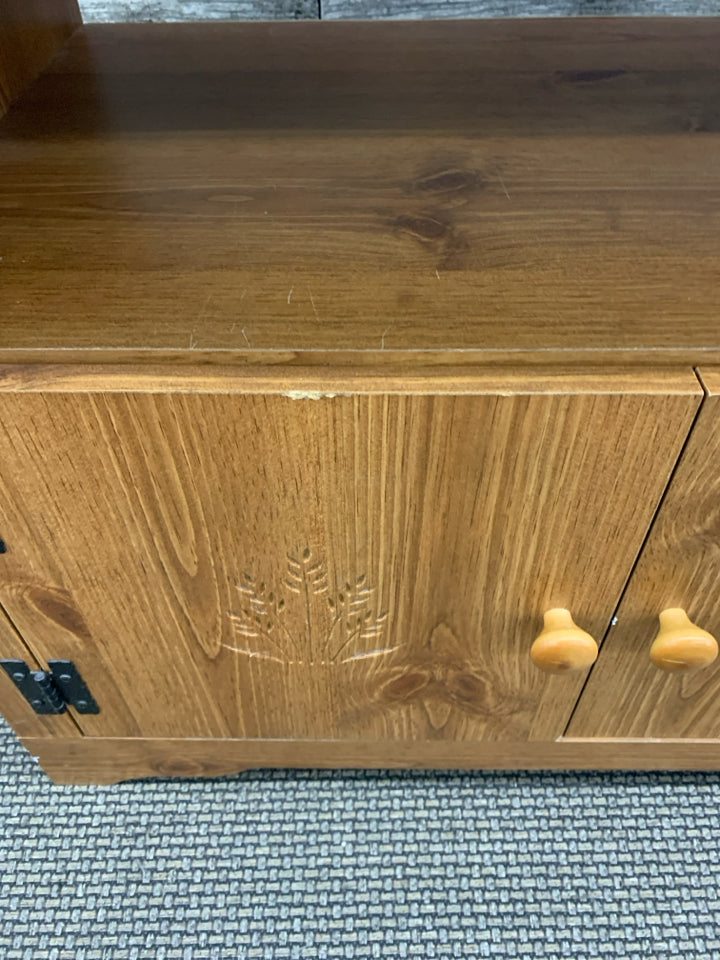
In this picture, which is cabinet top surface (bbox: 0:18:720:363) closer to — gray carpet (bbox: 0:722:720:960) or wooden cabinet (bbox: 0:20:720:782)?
wooden cabinet (bbox: 0:20:720:782)

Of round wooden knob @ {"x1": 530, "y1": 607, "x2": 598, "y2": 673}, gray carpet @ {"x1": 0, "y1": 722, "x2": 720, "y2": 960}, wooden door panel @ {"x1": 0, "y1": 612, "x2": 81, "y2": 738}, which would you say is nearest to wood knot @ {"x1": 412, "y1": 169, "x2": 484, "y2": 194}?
round wooden knob @ {"x1": 530, "y1": 607, "x2": 598, "y2": 673}

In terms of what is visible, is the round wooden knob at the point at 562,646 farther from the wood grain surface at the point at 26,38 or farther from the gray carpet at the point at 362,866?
the wood grain surface at the point at 26,38

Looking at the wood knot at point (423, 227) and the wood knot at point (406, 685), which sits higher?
the wood knot at point (423, 227)

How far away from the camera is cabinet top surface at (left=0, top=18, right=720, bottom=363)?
37 cm

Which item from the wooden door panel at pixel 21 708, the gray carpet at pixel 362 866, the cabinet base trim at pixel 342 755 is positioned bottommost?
the gray carpet at pixel 362 866

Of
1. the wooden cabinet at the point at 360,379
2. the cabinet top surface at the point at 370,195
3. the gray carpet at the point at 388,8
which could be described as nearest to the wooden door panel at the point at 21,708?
the wooden cabinet at the point at 360,379

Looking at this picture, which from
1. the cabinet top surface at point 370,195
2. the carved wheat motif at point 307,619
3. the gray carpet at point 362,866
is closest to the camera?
the cabinet top surface at point 370,195

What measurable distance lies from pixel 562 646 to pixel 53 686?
381 millimetres

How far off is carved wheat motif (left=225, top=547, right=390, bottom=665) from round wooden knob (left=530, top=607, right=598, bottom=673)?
107mm

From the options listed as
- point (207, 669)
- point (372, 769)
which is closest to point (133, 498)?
point (207, 669)

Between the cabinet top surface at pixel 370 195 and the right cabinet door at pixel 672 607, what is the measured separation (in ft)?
0.24

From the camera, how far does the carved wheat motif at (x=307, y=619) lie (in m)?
0.49

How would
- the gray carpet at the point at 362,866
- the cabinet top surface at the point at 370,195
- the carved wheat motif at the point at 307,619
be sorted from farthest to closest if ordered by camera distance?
Result: 1. the gray carpet at the point at 362,866
2. the carved wheat motif at the point at 307,619
3. the cabinet top surface at the point at 370,195

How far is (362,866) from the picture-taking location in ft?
2.15
